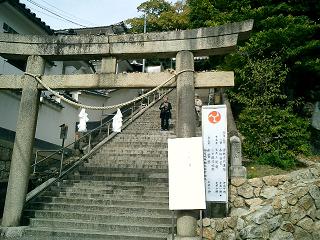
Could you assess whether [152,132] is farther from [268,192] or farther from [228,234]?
[228,234]

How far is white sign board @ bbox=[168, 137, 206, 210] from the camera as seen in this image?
7125 millimetres

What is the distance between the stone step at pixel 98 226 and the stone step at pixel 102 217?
0.69ft

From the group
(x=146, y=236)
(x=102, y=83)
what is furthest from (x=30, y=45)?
(x=146, y=236)

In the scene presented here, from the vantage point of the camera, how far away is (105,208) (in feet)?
30.1

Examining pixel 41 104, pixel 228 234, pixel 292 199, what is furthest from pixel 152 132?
pixel 292 199

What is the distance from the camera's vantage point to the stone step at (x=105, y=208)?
29.1 feet

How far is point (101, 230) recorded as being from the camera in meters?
8.25

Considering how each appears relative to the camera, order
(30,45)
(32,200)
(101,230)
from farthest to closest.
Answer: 1. (32,200)
2. (30,45)
3. (101,230)

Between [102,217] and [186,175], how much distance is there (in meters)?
3.00

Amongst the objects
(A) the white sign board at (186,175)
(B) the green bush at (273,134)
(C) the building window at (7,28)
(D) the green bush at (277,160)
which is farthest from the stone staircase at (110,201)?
(C) the building window at (7,28)

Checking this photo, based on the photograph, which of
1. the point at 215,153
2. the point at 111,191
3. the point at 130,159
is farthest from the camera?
the point at 130,159

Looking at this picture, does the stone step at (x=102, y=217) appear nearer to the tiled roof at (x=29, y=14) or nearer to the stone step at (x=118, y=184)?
the stone step at (x=118, y=184)

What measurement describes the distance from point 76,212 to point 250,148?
24.1 ft

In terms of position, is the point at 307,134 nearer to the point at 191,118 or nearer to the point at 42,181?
the point at 191,118
